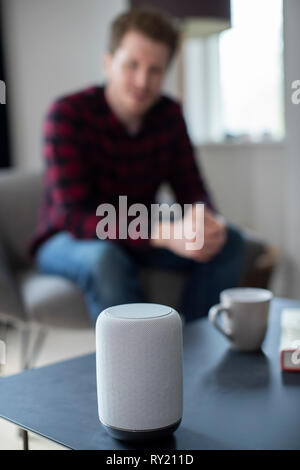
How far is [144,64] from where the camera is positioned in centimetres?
146

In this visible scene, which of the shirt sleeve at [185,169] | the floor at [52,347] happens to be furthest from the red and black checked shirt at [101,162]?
the floor at [52,347]

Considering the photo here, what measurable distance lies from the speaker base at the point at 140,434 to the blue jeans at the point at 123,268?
737mm

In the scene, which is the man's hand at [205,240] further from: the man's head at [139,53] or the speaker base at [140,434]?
the speaker base at [140,434]

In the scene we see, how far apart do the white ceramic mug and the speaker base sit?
0.29 m

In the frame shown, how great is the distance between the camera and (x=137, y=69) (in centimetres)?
147

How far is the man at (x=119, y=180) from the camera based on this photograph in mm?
1349

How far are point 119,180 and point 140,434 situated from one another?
1.05m

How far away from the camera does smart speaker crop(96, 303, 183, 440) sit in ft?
1.82

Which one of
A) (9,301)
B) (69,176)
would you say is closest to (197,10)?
(69,176)

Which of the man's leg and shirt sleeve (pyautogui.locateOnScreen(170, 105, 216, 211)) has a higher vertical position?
shirt sleeve (pyautogui.locateOnScreen(170, 105, 216, 211))

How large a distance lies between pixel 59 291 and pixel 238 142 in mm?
1232

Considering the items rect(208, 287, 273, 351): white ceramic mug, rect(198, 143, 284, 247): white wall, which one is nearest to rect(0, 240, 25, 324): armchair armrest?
rect(208, 287, 273, 351): white ceramic mug

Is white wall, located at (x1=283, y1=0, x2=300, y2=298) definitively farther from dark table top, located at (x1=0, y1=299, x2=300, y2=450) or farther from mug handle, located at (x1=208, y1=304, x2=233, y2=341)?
dark table top, located at (x1=0, y1=299, x2=300, y2=450)
